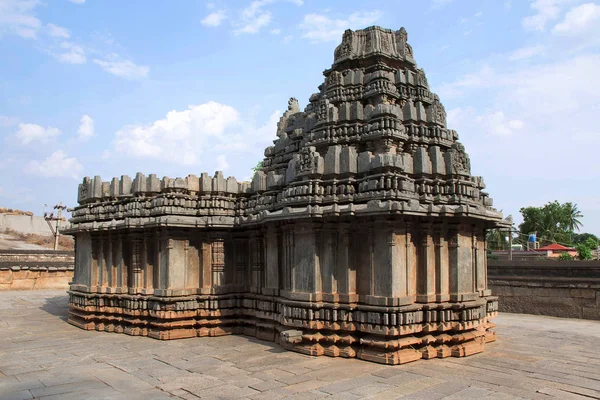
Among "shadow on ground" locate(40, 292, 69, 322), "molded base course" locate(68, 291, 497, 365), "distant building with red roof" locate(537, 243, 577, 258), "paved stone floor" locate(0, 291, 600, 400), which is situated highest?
"distant building with red roof" locate(537, 243, 577, 258)

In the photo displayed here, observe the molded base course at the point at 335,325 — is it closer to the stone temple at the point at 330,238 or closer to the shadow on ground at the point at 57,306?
the stone temple at the point at 330,238

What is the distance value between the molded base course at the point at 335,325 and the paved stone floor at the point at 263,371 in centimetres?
31

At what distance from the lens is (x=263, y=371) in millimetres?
8875

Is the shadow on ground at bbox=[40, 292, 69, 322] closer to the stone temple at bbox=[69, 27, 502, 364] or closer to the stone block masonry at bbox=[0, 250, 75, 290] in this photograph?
the stone temple at bbox=[69, 27, 502, 364]

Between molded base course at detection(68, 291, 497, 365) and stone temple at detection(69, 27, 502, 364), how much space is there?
0.10ft

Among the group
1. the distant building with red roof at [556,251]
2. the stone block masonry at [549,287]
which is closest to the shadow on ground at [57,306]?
the stone block masonry at [549,287]

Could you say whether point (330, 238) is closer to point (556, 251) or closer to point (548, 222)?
point (556, 251)

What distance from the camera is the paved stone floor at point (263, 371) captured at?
7570 millimetres

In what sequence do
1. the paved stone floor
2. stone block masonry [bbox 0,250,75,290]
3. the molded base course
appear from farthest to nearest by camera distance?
1. stone block masonry [bbox 0,250,75,290]
2. the molded base course
3. the paved stone floor

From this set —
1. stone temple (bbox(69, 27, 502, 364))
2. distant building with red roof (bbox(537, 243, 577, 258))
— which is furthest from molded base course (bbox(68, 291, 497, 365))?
distant building with red roof (bbox(537, 243, 577, 258))

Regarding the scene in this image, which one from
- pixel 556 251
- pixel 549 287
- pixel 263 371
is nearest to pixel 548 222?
pixel 556 251

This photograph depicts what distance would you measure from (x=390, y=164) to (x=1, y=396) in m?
7.57

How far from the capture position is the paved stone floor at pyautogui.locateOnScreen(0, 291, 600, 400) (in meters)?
7.57

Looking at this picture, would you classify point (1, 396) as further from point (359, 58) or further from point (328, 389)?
point (359, 58)
